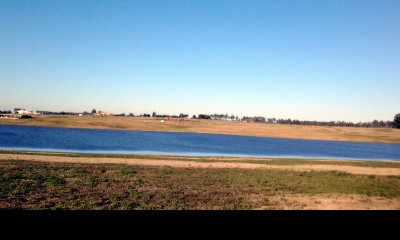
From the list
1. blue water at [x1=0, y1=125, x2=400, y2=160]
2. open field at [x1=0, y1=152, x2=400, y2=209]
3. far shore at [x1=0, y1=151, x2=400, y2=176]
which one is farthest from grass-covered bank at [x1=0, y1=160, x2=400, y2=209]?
blue water at [x1=0, y1=125, x2=400, y2=160]

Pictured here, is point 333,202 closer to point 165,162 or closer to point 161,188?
point 161,188

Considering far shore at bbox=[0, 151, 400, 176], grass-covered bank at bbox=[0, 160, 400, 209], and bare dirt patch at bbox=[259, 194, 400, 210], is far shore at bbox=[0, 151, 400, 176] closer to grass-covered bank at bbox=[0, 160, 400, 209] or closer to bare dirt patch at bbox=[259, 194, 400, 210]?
grass-covered bank at bbox=[0, 160, 400, 209]

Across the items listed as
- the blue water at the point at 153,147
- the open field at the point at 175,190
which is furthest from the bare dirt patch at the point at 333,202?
the blue water at the point at 153,147

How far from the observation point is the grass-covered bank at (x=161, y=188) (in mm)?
13625

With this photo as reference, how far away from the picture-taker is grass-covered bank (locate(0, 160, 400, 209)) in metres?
13.6

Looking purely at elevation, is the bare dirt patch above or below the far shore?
above

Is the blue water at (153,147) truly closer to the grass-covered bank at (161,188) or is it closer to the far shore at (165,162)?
the far shore at (165,162)

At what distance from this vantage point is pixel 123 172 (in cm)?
2214
